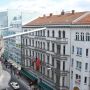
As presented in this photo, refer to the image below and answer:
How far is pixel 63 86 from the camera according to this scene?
5788cm

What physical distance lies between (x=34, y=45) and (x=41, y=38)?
21.7ft

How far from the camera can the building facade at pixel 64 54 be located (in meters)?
51.3

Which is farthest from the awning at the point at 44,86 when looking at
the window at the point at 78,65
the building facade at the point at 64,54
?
the window at the point at 78,65

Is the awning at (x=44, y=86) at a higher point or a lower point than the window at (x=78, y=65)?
lower

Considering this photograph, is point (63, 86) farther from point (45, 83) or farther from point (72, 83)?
point (45, 83)

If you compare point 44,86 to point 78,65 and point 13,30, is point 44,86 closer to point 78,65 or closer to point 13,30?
point 78,65

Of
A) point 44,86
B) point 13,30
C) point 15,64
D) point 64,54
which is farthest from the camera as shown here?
point 13,30

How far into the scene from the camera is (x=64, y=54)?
56344mm

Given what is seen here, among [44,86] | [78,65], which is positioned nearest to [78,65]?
[78,65]

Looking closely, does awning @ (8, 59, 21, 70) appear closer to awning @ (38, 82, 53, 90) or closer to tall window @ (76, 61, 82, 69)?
awning @ (38, 82, 53, 90)

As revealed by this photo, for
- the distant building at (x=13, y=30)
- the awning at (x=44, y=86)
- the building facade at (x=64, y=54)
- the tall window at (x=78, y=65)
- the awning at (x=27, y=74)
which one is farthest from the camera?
the distant building at (x=13, y=30)

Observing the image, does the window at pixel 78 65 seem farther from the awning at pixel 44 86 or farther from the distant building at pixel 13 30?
the distant building at pixel 13 30

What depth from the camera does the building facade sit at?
51.3 m

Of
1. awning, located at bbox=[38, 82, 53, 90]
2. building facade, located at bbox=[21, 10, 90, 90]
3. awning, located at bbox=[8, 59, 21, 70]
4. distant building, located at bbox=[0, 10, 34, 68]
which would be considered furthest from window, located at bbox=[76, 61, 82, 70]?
A: distant building, located at bbox=[0, 10, 34, 68]
